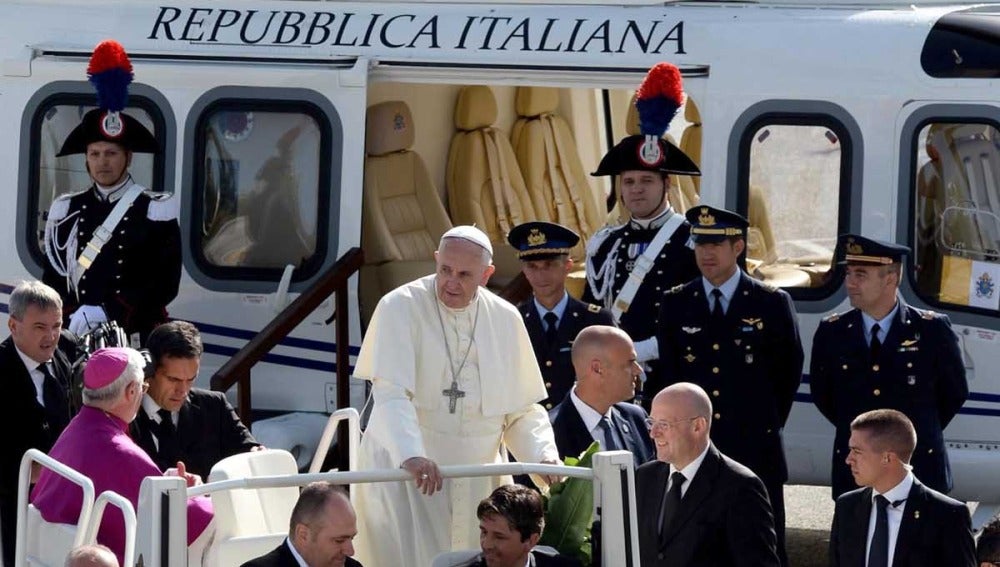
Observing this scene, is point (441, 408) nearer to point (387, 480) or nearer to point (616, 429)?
point (616, 429)

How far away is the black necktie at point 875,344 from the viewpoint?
8.22 meters

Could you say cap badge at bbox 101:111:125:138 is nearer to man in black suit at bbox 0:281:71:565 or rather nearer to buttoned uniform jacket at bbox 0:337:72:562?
man in black suit at bbox 0:281:71:565

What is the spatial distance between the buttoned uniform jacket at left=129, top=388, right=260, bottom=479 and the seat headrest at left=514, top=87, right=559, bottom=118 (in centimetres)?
516

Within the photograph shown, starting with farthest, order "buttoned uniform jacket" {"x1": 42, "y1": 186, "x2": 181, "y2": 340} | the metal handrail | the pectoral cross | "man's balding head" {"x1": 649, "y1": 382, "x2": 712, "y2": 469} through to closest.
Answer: "buttoned uniform jacket" {"x1": 42, "y1": 186, "x2": 181, "y2": 340} → the metal handrail → the pectoral cross → "man's balding head" {"x1": 649, "y1": 382, "x2": 712, "y2": 469}

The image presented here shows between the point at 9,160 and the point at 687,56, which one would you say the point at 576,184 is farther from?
the point at 9,160

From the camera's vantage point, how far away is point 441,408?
22.1 feet

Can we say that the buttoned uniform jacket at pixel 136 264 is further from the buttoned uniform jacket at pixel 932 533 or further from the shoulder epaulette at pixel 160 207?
the buttoned uniform jacket at pixel 932 533

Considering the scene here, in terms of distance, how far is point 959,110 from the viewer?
8.98 meters

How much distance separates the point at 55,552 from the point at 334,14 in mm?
4372

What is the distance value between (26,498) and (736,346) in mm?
3238

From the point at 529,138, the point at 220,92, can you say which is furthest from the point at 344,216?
the point at 529,138

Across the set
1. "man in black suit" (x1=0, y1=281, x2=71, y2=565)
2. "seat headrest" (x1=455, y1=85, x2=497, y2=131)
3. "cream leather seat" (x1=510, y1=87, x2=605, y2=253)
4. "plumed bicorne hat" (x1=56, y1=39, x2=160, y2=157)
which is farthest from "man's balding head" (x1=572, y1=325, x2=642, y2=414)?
"cream leather seat" (x1=510, y1=87, x2=605, y2=253)

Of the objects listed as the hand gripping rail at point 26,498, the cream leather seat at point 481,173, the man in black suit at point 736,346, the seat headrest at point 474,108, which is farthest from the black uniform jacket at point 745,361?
the seat headrest at point 474,108

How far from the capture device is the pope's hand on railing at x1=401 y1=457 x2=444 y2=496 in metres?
5.91
